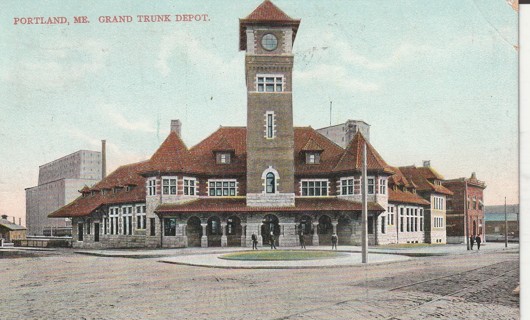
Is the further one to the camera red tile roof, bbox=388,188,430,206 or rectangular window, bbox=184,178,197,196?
rectangular window, bbox=184,178,197,196

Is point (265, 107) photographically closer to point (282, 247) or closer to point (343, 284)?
point (282, 247)

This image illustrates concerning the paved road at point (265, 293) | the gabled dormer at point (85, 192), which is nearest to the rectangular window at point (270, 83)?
the paved road at point (265, 293)

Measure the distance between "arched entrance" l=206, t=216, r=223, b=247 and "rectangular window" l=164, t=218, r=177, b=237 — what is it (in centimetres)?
202

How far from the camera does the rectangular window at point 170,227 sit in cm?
3275

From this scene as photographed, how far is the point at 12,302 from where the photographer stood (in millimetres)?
12328

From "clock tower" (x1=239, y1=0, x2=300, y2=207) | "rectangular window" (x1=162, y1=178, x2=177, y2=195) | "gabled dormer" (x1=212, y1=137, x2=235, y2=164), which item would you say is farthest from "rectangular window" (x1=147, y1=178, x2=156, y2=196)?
"clock tower" (x1=239, y1=0, x2=300, y2=207)

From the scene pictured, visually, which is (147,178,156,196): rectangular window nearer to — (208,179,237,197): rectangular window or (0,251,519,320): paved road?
(208,179,237,197): rectangular window

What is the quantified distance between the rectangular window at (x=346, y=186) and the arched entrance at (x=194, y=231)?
9512mm

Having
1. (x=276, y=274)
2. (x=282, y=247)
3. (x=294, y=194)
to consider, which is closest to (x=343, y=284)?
(x=276, y=274)

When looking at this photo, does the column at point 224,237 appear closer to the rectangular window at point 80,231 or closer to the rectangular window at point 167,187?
the rectangular window at point 167,187

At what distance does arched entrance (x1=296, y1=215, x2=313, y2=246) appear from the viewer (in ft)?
92.8

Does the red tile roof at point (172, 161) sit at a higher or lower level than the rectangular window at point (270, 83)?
lower

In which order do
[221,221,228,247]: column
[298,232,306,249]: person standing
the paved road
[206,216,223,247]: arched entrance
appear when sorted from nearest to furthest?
the paved road → [298,232,306,249]: person standing → [221,221,228,247]: column → [206,216,223,247]: arched entrance

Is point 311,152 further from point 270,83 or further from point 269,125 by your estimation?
point 270,83
